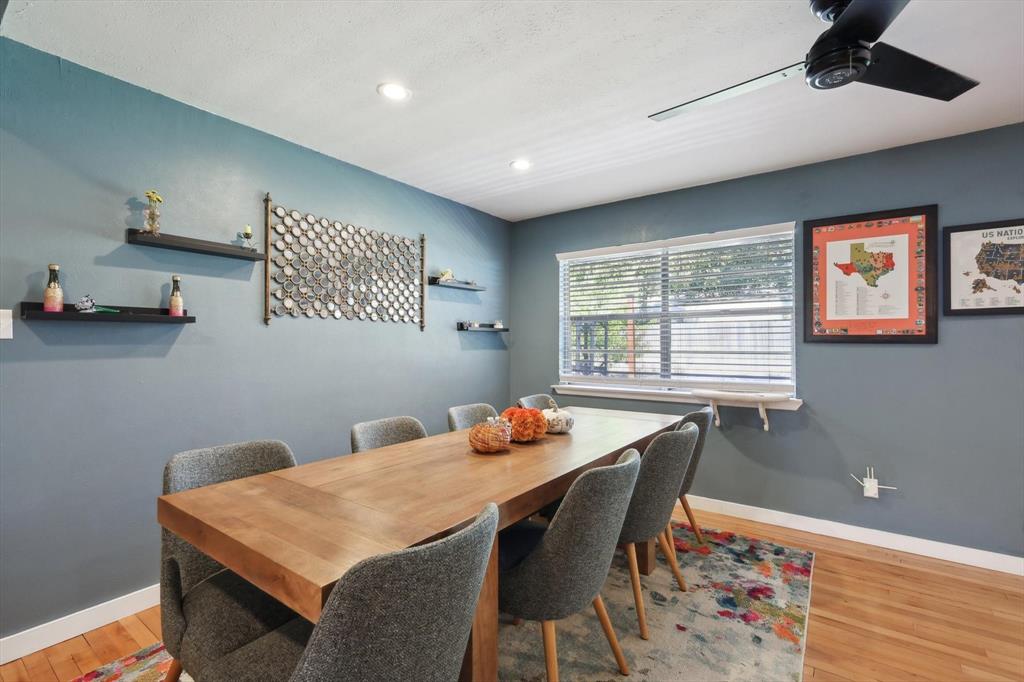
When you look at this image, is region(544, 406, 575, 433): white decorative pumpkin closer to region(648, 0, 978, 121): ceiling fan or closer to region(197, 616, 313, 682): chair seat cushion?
region(197, 616, 313, 682): chair seat cushion

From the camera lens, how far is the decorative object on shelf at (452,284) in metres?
3.74

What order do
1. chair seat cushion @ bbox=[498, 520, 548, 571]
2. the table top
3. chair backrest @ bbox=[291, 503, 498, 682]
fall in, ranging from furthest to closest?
1. chair seat cushion @ bbox=[498, 520, 548, 571]
2. the table top
3. chair backrest @ bbox=[291, 503, 498, 682]

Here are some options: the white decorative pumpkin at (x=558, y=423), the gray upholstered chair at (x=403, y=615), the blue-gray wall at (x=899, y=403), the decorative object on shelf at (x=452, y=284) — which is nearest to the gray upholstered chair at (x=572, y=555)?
the gray upholstered chair at (x=403, y=615)

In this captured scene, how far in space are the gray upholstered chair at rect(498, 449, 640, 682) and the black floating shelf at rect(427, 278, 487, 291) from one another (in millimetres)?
2589

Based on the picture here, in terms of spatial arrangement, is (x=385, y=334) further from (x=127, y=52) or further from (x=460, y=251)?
(x=127, y=52)

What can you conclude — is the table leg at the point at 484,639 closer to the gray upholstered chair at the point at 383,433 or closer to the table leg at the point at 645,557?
the gray upholstered chair at the point at 383,433

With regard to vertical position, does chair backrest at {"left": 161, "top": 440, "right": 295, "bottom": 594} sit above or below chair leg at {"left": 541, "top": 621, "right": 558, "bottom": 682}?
above

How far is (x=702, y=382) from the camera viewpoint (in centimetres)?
358

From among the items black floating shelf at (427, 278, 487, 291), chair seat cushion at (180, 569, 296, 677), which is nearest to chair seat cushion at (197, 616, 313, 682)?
chair seat cushion at (180, 569, 296, 677)

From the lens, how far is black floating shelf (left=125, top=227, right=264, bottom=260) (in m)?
2.20

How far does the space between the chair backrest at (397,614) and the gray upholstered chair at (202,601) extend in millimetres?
573

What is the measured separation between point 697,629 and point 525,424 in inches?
45.1

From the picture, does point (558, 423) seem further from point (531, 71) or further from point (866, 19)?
point (866, 19)

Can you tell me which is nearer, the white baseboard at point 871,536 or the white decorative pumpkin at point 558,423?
the white decorative pumpkin at point 558,423
